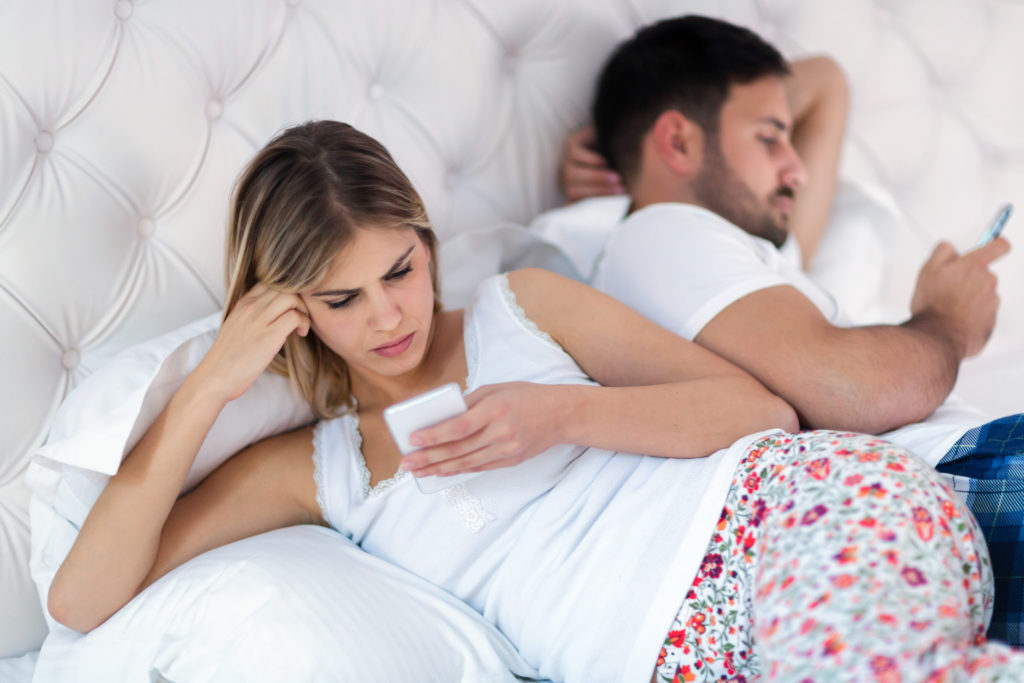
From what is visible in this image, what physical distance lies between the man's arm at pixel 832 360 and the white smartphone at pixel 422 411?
0.51 m

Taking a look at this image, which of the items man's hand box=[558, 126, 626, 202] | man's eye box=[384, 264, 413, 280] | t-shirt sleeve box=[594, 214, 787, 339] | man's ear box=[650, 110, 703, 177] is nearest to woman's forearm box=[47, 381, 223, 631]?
man's eye box=[384, 264, 413, 280]

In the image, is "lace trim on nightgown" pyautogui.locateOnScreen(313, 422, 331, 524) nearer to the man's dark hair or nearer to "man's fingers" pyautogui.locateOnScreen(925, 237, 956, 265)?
the man's dark hair

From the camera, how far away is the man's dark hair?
1648 millimetres

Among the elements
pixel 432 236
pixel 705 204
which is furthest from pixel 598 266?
pixel 432 236

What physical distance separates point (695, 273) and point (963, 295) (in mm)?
493

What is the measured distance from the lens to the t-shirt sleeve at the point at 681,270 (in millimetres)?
1331

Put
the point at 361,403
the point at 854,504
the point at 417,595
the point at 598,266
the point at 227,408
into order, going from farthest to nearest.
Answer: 1. the point at 598,266
2. the point at 361,403
3. the point at 227,408
4. the point at 417,595
5. the point at 854,504

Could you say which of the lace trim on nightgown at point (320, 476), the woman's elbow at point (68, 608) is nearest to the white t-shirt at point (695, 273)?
the lace trim on nightgown at point (320, 476)

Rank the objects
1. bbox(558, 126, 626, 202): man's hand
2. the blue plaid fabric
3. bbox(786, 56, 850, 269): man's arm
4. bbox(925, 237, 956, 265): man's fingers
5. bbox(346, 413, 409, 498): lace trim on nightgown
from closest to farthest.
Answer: the blue plaid fabric, bbox(346, 413, 409, 498): lace trim on nightgown, bbox(925, 237, 956, 265): man's fingers, bbox(558, 126, 626, 202): man's hand, bbox(786, 56, 850, 269): man's arm

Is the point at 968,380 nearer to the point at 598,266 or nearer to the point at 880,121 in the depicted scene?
the point at 880,121

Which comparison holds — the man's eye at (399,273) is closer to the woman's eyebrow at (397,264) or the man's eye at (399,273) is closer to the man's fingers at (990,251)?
the woman's eyebrow at (397,264)

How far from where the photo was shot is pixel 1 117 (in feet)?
3.81

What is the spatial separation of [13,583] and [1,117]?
2.04 feet

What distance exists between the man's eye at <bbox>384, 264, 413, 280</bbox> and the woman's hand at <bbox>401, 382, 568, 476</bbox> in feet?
0.64
